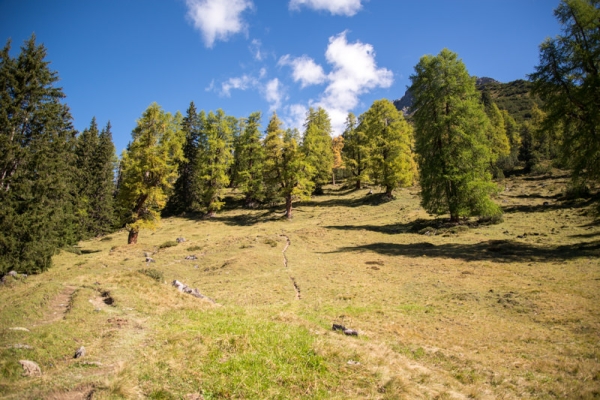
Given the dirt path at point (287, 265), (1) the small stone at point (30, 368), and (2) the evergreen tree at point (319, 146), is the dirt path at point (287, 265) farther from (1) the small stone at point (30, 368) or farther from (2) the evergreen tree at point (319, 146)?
(2) the evergreen tree at point (319, 146)

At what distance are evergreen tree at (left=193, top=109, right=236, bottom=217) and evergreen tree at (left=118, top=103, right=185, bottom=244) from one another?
1413 cm

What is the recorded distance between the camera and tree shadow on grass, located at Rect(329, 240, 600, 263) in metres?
19.6

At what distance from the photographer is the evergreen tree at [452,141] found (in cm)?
2819

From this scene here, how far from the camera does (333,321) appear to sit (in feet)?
40.3

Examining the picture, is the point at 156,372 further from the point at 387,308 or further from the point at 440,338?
the point at 387,308

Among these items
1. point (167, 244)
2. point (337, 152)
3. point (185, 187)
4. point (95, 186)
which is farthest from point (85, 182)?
point (337, 152)

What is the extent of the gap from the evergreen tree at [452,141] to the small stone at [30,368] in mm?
30048

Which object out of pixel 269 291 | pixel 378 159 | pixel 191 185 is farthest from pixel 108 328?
pixel 191 185

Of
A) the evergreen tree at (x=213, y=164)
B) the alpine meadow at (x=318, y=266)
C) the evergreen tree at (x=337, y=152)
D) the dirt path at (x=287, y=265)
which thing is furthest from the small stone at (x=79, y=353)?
the evergreen tree at (x=337, y=152)

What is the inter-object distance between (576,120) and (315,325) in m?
24.8

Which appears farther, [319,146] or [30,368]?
[319,146]

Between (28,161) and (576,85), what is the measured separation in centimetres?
4159

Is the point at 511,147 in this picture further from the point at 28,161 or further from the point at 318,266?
the point at 28,161

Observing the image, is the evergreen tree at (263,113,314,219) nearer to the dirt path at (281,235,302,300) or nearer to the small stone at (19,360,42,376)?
the dirt path at (281,235,302,300)
